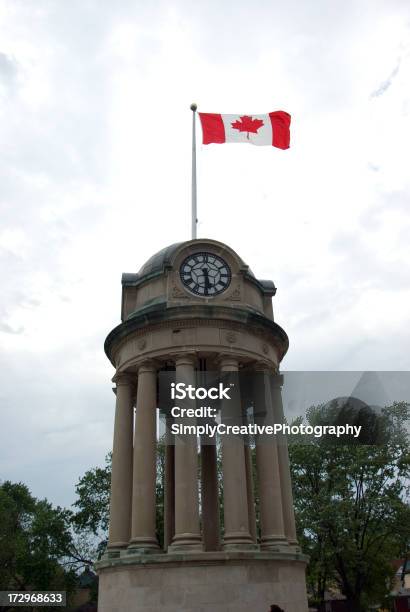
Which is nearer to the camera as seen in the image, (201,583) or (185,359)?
(201,583)

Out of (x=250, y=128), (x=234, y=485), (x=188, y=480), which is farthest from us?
(x=250, y=128)

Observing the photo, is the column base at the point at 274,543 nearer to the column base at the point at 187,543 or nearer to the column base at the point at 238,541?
the column base at the point at 238,541

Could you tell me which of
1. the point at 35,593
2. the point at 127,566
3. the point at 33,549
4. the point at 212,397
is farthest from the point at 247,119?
the point at 35,593

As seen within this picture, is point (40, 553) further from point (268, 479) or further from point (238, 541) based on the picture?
point (238, 541)

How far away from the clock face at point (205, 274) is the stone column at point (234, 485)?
377 centimetres

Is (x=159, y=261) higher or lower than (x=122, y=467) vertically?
higher

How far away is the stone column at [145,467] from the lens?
2402 centimetres

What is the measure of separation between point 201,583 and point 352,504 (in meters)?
22.8

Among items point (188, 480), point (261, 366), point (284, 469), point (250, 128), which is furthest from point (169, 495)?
point (250, 128)

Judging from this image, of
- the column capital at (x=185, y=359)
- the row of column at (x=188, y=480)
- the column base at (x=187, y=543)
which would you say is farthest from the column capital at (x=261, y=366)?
the column base at (x=187, y=543)

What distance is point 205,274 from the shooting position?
93.0 ft

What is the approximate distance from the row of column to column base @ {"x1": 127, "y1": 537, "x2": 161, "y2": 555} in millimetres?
31

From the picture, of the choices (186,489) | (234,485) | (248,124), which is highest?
(248,124)

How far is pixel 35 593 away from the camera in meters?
53.2
